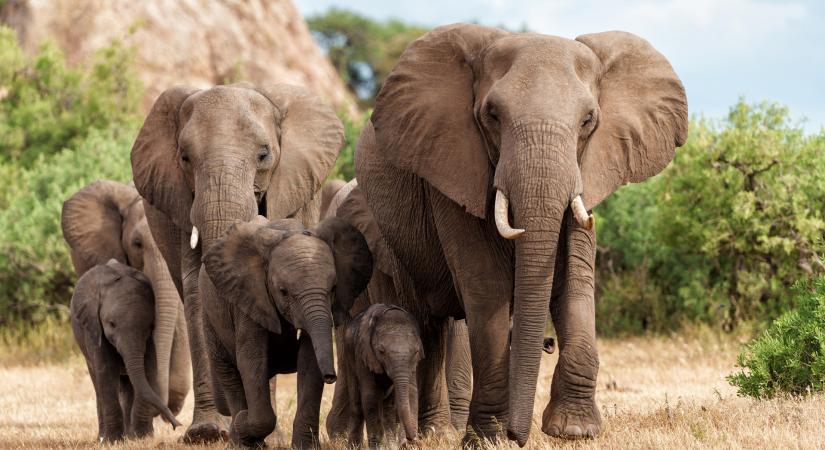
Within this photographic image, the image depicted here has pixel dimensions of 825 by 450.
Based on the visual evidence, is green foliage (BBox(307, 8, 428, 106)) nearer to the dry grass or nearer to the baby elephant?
the dry grass

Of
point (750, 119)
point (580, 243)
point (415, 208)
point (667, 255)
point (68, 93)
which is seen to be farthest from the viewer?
point (68, 93)

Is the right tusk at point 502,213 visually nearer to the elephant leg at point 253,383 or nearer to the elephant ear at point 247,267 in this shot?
the elephant ear at point 247,267

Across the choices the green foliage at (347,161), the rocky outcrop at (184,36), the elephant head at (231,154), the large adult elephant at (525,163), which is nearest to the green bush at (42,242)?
the green foliage at (347,161)

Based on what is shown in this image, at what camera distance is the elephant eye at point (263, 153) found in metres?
9.17

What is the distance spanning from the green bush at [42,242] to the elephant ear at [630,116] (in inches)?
472

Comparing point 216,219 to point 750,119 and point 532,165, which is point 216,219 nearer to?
point 532,165

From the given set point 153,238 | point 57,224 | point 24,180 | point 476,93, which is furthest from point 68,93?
point 476,93

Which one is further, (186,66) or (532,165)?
(186,66)

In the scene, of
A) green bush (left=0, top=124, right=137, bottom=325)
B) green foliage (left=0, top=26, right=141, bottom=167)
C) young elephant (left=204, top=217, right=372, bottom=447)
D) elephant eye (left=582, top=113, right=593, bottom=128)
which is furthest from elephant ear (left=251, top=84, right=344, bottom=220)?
green foliage (left=0, top=26, right=141, bottom=167)

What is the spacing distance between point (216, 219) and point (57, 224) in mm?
10095

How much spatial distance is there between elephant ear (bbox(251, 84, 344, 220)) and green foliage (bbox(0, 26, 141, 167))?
14735 mm

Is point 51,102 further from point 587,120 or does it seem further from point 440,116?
point 587,120

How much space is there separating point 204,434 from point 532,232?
3.68 meters

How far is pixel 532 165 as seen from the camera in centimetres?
656
